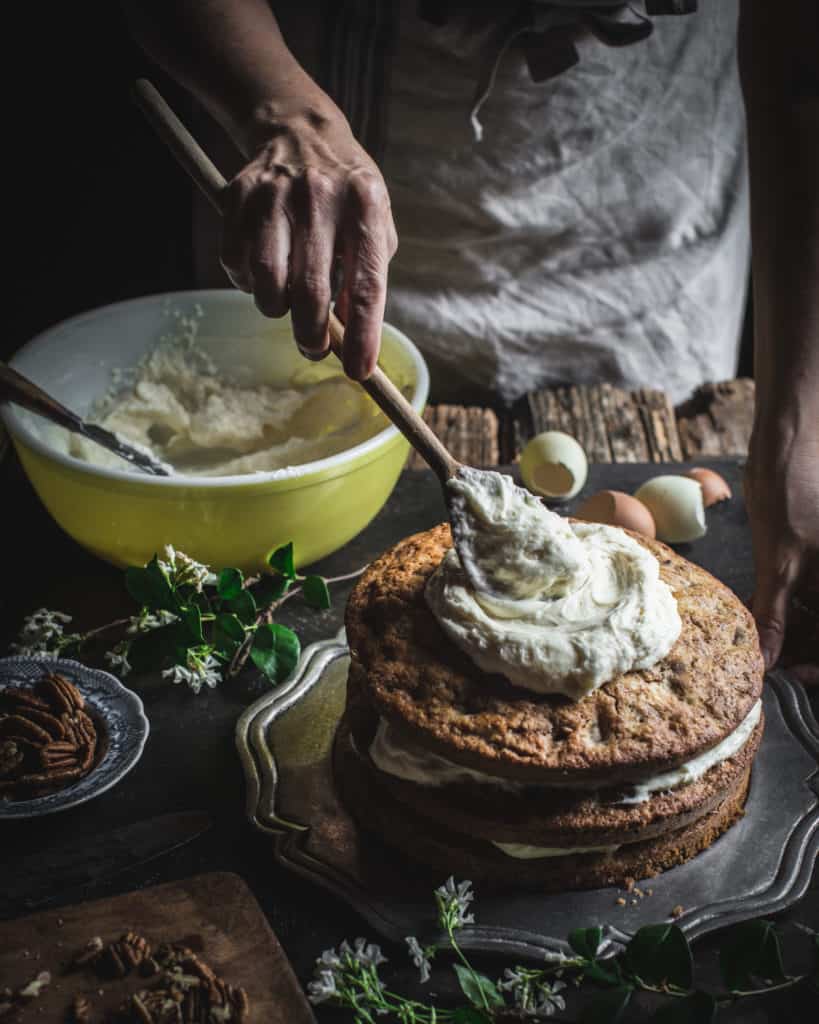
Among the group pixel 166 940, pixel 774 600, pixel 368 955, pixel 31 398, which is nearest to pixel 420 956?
pixel 368 955

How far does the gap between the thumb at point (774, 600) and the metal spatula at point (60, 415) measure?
3.87 feet

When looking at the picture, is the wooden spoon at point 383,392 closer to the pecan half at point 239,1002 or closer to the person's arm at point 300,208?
the person's arm at point 300,208

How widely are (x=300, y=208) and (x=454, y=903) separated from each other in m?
1.07

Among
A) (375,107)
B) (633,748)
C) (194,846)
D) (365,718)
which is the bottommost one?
(194,846)

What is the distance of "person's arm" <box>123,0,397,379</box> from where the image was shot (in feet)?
5.49

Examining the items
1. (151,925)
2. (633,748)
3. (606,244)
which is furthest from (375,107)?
(151,925)

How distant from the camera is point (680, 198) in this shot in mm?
3006

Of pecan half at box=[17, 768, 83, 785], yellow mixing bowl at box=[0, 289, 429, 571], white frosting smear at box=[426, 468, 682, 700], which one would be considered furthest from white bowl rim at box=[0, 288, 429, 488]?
pecan half at box=[17, 768, 83, 785]

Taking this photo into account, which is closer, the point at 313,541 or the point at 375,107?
the point at 313,541

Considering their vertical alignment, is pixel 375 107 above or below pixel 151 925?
above

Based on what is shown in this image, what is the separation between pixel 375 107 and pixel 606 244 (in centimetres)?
80

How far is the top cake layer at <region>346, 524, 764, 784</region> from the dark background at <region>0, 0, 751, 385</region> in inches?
71.8

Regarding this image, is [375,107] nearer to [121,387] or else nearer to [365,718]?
[121,387]

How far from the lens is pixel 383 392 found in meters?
1.74
